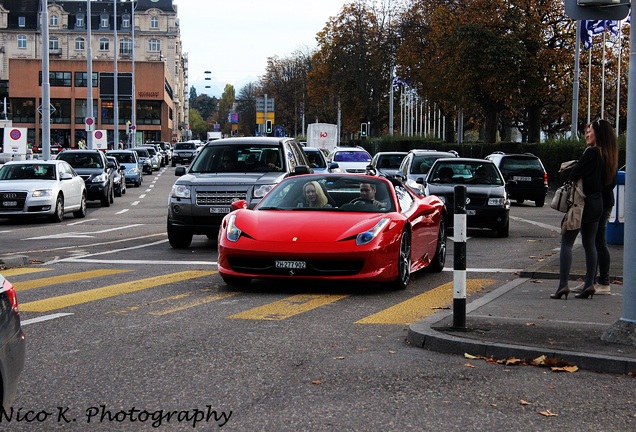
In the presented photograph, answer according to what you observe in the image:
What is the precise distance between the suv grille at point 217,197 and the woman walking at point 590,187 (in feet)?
24.1

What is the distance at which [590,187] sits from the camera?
1075 cm

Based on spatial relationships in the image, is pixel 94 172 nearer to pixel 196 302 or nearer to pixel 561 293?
pixel 196 302

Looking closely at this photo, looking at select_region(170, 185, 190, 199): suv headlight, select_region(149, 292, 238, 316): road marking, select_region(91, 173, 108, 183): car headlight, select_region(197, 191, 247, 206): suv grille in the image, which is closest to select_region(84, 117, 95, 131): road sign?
select_region(91, 173, 108, 183): car headlight

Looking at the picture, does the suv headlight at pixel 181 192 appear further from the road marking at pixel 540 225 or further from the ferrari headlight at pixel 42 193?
the ferrari headlight at pixel 42 193

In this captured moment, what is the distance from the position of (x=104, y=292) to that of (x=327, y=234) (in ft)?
8.10

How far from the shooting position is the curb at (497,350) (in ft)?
23.9

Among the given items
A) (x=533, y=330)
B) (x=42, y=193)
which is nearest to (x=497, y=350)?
(x=533, y=330)

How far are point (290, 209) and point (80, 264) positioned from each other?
4.09 m

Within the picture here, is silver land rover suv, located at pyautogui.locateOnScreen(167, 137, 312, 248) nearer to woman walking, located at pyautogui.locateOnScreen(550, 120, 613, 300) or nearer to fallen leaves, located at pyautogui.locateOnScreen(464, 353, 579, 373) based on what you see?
woman walking, located at pyautogui.locateOnScreen(550, 120, 613, 300)

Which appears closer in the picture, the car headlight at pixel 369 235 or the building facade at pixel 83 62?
the car headlight at pixel 369 235

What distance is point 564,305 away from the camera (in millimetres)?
10531

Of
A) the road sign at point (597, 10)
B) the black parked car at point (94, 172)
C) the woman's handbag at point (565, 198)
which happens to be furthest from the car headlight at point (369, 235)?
the black parked car at point (94, 172)

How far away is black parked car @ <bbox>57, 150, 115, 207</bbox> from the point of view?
108ft

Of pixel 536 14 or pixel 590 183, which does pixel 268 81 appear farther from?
pixel 590 183
